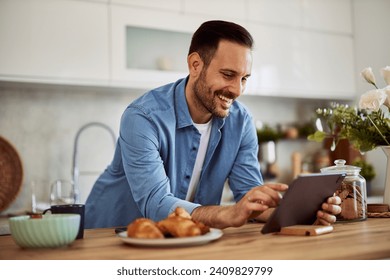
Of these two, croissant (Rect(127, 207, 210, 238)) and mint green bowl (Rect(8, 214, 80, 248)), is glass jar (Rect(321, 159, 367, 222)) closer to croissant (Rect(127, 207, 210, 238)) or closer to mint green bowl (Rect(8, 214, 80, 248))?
croissant (Rect(127, 207, 210, 238))

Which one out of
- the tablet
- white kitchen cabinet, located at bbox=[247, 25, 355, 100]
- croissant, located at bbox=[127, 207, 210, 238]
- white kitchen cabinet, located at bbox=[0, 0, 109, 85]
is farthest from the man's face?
white kitchen cabinet, located at bbox=[247, 25, 355, 100]

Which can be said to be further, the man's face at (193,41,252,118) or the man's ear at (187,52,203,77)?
the man's ear at (187,52,203,77)

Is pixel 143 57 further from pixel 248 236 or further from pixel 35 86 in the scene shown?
pixel 248 236

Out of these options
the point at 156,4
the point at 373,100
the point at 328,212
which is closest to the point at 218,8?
the point at 156,4

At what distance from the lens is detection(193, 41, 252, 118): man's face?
4.85 feet

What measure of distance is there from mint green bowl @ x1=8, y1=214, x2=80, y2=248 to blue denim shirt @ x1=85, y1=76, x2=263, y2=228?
0.36m

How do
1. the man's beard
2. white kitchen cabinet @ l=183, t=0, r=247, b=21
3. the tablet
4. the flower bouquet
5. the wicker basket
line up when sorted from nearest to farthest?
the tablet
the flower bouquet
the man's beard
the wicker basket
white kitchen cabinet @ l=183, t=0, r=247, b=21

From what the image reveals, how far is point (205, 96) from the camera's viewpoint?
1564mm

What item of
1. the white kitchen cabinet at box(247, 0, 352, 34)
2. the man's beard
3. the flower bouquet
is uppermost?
the white kitchen cabinet at box(247, 0, 352, 34)

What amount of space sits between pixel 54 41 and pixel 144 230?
1748mm

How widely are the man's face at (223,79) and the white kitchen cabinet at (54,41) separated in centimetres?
106

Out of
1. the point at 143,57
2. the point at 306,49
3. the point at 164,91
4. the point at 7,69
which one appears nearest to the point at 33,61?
the point at 7,69

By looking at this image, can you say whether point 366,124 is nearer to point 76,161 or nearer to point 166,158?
point 166,158

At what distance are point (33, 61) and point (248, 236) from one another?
66.7 inches
